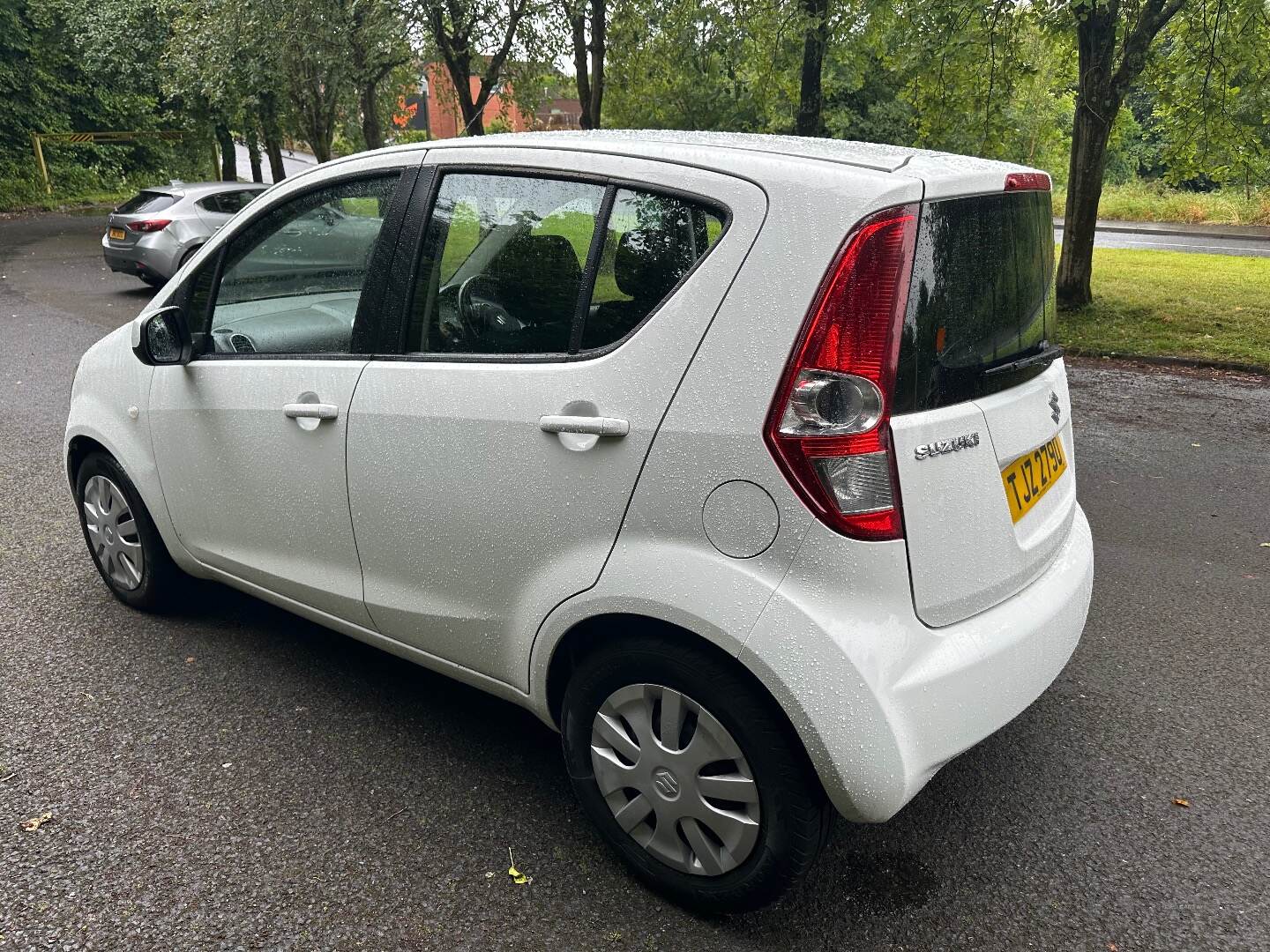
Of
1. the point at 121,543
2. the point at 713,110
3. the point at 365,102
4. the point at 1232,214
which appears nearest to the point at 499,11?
the point at 365,102

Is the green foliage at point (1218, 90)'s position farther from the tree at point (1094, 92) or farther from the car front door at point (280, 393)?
the car front door at point (280, 393)

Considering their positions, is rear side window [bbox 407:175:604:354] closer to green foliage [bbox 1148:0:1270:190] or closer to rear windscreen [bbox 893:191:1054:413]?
rear windscreen [bbox 893:191:1054:413]

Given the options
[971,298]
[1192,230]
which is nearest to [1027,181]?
[971,298]

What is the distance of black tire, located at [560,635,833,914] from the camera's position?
2.09 m

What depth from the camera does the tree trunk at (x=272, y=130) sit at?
75.0 feet

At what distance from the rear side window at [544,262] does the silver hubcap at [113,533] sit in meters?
1.77

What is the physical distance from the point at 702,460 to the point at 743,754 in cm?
64

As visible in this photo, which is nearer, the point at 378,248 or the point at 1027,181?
the point at 1027,181

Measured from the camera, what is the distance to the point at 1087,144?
11203 mm

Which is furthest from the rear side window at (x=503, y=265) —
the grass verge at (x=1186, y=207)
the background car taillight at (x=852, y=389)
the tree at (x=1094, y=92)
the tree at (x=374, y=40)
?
the grass verge at (x=1186, y=207)

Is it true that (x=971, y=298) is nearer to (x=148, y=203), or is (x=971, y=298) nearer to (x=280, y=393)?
(x=280, y=393)

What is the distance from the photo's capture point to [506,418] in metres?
2.38

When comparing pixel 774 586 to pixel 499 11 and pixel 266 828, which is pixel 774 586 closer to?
pixel 266 828

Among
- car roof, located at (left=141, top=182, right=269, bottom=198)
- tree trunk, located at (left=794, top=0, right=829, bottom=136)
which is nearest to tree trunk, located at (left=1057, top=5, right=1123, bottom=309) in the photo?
tree trunk, located at (left=794, top=0, right=829, bottom=136)
